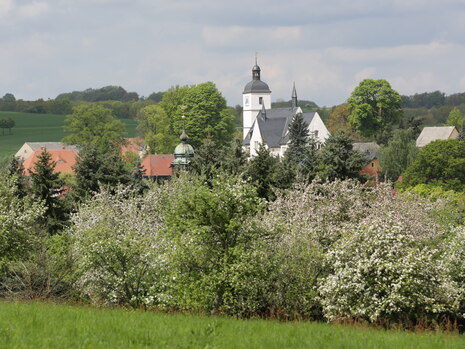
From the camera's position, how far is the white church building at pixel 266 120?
116 m

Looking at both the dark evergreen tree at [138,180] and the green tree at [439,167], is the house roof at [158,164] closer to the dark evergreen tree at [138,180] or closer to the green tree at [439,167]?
the green tree at [439,167]

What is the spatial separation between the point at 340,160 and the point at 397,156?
37.2 metres

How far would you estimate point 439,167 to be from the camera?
2857 inches

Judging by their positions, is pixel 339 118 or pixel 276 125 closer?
pixel 276 125

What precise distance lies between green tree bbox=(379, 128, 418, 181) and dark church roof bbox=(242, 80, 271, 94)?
49.9 metres

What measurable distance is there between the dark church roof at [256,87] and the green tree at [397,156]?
164 feet

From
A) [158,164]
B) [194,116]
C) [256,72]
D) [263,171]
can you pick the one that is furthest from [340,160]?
[256,72]

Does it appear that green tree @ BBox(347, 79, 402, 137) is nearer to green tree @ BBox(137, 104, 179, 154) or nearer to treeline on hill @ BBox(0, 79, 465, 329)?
green tree @ BBox(137, 104, 179, 154)

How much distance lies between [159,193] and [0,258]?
1294 centimetres

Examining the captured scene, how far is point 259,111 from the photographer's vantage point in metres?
127

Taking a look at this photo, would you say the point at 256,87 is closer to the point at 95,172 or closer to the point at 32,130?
the point at 32,130

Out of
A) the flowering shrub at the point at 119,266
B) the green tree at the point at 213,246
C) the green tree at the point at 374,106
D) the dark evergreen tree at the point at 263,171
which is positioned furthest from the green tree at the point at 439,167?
the green tree at the point at 213,246

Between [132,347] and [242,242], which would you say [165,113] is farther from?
[132,347]

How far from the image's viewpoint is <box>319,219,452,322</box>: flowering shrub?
20.7m
